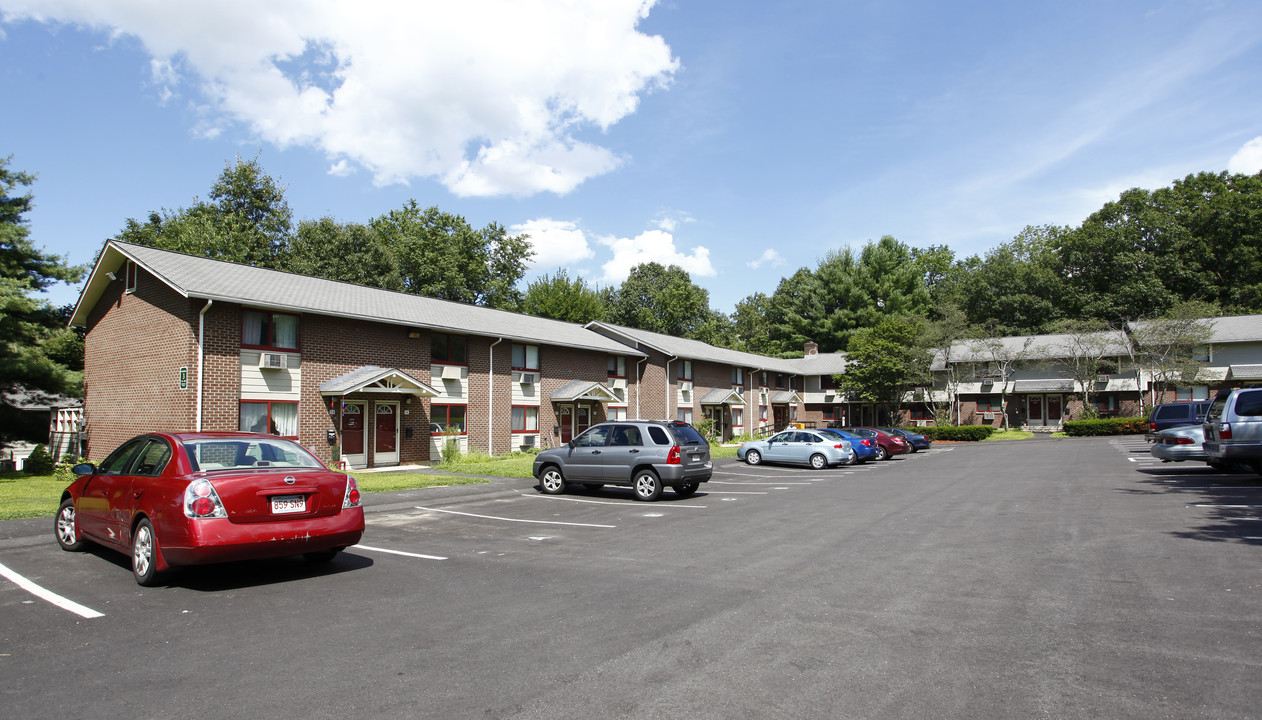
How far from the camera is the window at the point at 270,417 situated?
18922 millimetres

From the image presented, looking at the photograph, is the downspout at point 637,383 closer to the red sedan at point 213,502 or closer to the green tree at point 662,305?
the red sedan at point 213,502

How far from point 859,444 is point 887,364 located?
817 inches

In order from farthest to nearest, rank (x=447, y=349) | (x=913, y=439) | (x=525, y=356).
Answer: (x=913, y=439)
(x=525, y=356)
(x=447, y=349)

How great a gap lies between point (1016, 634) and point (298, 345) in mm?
19762

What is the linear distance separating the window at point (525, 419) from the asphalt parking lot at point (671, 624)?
17.0 meters

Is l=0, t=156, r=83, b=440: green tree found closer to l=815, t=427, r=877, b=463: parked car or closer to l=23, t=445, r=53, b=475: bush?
l=23, t=445, r=53, b=475: bush

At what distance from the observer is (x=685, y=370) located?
39406 mm

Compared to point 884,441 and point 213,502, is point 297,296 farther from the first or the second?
point 884,441

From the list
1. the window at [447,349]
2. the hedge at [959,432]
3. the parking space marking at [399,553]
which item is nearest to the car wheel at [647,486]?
the parking space marking at [399,553]

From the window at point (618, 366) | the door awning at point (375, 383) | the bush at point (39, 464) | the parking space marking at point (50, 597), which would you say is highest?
the window at point (618, 366)

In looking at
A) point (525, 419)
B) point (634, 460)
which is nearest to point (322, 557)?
point (634, 460)

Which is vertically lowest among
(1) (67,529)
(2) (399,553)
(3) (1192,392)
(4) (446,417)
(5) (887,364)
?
(2) (399,553)

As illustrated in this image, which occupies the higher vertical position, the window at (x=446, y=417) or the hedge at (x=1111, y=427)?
the window at (x=446, y=417)

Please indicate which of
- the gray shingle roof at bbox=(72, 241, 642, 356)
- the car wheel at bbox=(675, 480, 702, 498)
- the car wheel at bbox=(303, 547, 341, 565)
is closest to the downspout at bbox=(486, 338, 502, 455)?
the gray shingle roof at bbox=(72, 241, 642, 356)
